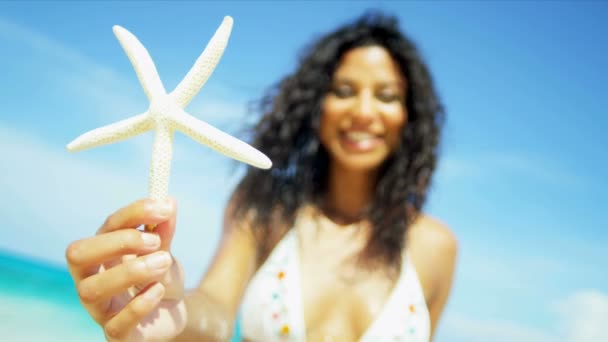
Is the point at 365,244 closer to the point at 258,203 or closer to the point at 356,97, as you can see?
the point at 258,203

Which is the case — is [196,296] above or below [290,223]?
below

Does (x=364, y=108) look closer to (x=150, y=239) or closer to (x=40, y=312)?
(x=150, y=239)

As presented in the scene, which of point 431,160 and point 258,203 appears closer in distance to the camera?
point 258,203

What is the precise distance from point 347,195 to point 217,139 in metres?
1.11

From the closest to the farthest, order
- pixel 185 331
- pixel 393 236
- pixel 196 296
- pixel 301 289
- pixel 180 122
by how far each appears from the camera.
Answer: pixel 180 122, pixel 185 331, pixel 196 296, pixel 301 289, pixel 393 236

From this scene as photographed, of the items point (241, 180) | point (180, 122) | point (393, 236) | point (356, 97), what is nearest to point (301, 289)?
point (393, 236)

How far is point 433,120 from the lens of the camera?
242 centimetres

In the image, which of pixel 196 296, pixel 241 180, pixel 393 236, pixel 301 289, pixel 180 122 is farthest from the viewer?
pixel 241 180

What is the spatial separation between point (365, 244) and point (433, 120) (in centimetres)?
69

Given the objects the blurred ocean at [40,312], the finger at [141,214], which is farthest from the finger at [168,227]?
the blurred ocean at [40,312]

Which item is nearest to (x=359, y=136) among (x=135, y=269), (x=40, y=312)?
(x=135, y=269)

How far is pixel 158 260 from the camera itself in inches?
42.4

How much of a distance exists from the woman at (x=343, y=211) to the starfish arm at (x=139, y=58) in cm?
67

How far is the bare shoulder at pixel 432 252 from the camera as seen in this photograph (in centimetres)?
222
